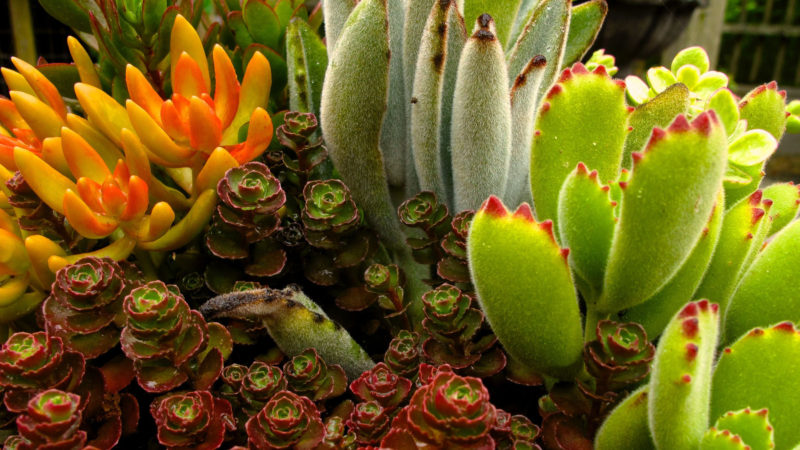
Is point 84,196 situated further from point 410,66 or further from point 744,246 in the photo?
point 744,246

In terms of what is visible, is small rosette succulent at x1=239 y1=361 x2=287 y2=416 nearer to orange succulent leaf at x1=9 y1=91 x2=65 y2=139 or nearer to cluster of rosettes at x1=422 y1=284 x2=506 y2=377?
cluster of rosettes at x1=422 y1=284 x2=506 y2=377

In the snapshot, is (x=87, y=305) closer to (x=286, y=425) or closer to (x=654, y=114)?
(x=286, y=425)

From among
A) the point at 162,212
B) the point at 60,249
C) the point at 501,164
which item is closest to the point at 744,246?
the point at 501,164

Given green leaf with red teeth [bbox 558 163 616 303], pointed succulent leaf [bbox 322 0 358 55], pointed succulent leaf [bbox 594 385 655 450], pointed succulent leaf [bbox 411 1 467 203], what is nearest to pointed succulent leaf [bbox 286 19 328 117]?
pointed succulent leaf [bbox 322 0 358 55]

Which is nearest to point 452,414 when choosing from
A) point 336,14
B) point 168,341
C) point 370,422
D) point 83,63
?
point 370,422

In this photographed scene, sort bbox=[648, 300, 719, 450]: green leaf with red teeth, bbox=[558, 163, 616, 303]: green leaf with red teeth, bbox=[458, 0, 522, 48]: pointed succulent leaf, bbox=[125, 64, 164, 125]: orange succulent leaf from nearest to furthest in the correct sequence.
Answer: bbox=[648, 300, 719, 450]: green leaf with red teeth
bbox=[558, 163, 616, 303]: green leaf with red teeth
bbox=[125, 64, 164, 125]: orange succulent leaf
bbox=[458, 0, 522, 48]: pointed succulent leaf

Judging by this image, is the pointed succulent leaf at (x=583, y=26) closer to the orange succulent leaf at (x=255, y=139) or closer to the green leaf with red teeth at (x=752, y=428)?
the orange succulent leaf at (x=255, y=139)
